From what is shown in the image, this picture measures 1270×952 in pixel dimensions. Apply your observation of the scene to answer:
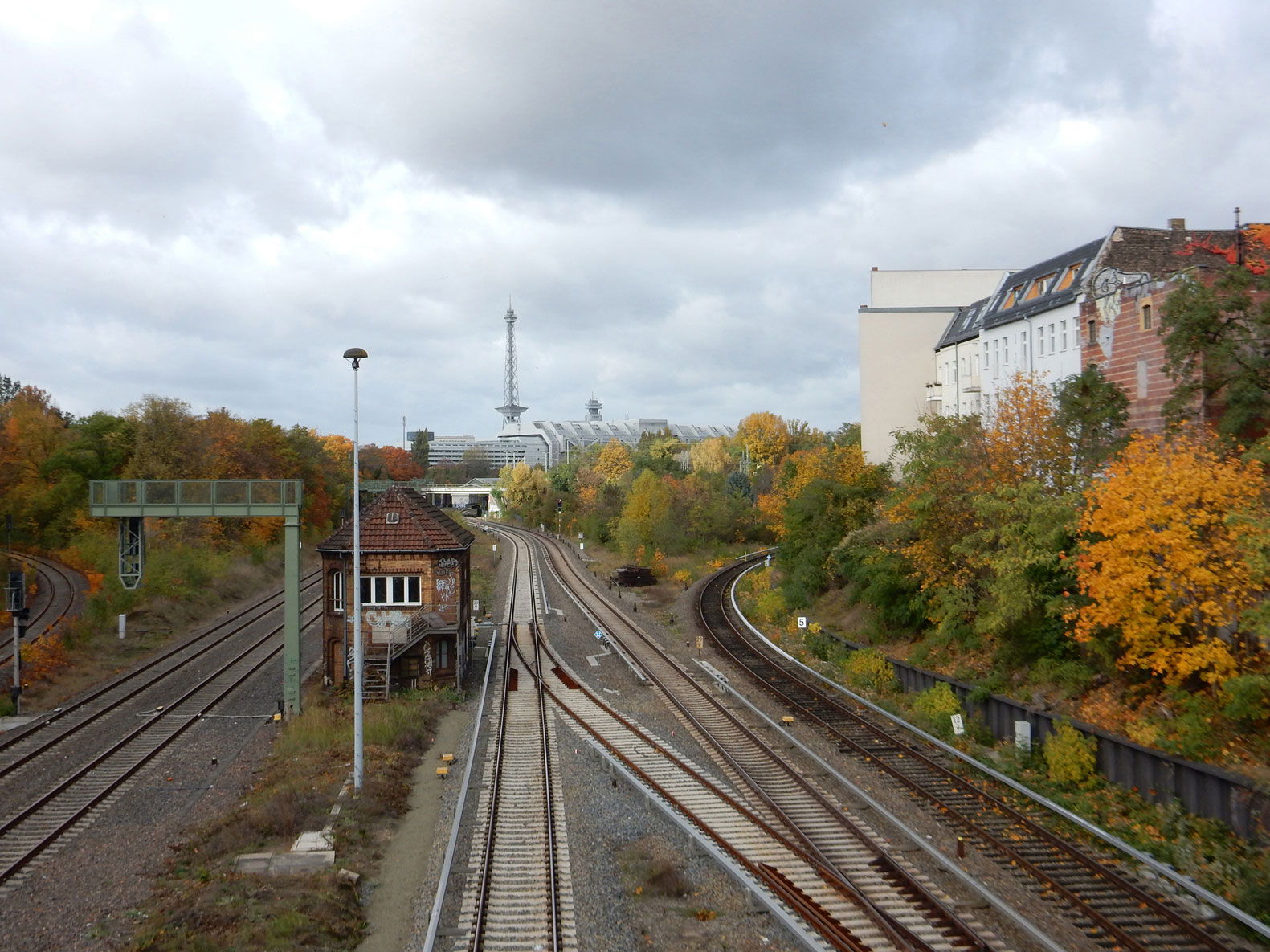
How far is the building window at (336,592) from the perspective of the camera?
90.3ft

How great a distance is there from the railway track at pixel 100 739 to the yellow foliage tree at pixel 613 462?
65.1 meters

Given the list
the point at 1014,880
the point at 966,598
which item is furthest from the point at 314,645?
the point at 1014,880

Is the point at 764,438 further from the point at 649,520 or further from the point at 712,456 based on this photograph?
the point at 649,520

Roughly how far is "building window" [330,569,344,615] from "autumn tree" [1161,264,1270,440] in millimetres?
22931

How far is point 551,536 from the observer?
87.4 meters

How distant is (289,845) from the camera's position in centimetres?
1452

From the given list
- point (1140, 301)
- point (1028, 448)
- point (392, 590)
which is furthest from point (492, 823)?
point (1140, 301)

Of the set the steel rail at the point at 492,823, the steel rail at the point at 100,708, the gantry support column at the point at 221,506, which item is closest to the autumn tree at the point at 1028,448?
the steel rail at the point at 492,823

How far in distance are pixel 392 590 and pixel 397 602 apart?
0.39 metres

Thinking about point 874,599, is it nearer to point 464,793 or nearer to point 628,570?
point 464,793

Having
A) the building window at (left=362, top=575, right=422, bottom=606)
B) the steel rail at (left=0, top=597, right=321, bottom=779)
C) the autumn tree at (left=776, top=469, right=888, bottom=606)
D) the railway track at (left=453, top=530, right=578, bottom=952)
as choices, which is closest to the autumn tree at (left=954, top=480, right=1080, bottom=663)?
the railway track at (left=453, top=530, right=578, bottom=952)

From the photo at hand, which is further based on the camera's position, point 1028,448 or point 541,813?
point 1028,448

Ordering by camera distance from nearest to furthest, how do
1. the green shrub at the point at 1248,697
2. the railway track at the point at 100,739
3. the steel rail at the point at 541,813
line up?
the steel rail at the point at 541,813
the green shrub at the point at 1248,697
the railway track at the point at 100,739

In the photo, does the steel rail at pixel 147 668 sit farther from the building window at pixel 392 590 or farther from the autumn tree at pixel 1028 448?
the autumn tree at pixel 1028 448
